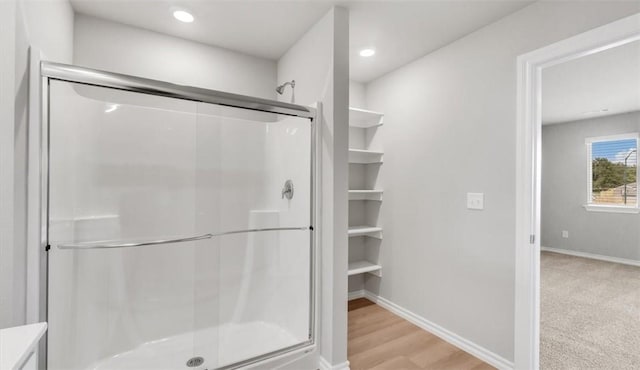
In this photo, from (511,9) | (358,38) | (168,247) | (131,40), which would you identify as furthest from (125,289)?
(511,9)

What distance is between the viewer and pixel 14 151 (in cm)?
115

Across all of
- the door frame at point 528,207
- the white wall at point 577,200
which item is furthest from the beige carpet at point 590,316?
the white wall at point 577,200

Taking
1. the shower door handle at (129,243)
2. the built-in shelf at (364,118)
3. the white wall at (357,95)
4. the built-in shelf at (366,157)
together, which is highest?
the white wall at (357,95)

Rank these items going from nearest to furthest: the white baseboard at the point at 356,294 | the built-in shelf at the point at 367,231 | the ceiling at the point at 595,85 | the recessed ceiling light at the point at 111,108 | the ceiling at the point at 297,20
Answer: the recessed ceiling light at the point at 111,108 → the ceiling at the point at 297,20 → the ceiling at the point at 595,85 → the built-in shelf at the point at 367,231 → the white baseboard at the point at 356,294

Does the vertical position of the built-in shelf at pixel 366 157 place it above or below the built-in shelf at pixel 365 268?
above

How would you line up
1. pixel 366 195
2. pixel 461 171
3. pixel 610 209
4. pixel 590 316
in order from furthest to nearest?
pixel 610 209, pixel 366 195, pixel 590 316, pixel 461 171

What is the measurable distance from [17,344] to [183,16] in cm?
207

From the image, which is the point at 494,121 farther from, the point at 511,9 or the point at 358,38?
the point at 358,38

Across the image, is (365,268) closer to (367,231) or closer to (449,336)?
(367,231)

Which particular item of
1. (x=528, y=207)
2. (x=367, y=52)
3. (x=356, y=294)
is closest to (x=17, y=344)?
(x=528, y=207)

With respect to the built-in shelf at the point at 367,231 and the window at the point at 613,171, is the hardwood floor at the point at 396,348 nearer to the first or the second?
the built-in shelf at the point at 367,231

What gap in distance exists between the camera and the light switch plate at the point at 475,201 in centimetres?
212

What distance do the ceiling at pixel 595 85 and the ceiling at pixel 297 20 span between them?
5.12ft

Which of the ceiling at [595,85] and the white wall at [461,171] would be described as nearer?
the white wall at [461,171]
